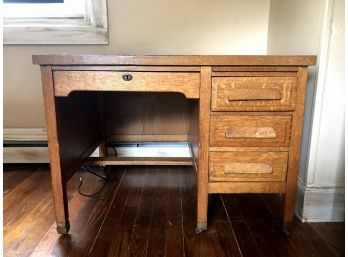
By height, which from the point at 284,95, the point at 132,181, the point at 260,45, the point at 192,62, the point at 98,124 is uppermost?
the point at 260,45

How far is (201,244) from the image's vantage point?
0.91 metres

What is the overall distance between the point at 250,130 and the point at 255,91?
0.13 meters

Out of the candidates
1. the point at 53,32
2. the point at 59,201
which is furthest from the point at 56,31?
the point at 59,201

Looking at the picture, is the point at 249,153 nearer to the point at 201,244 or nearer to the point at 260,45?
the point at 201,244

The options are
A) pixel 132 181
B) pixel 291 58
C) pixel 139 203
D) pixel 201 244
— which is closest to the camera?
pixel 291 58

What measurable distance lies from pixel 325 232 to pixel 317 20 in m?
0.77

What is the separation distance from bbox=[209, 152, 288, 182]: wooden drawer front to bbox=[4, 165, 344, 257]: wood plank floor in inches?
9.1

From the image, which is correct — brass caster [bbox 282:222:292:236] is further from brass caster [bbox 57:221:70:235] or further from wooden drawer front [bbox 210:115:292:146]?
brass caster [bbox 57:221:70:235]

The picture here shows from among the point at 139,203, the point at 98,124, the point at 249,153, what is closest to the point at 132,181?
the point at 139,203

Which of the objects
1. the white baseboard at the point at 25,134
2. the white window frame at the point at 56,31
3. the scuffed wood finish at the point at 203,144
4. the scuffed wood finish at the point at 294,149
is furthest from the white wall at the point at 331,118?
the white baseboard at the point at 25,134

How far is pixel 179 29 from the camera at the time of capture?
1.42 m

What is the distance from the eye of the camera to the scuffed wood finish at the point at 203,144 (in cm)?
83

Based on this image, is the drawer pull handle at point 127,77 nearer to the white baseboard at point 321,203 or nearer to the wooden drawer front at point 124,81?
the wooden drawer front at point 124,81

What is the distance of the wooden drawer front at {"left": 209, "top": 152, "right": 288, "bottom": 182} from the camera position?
894mm
